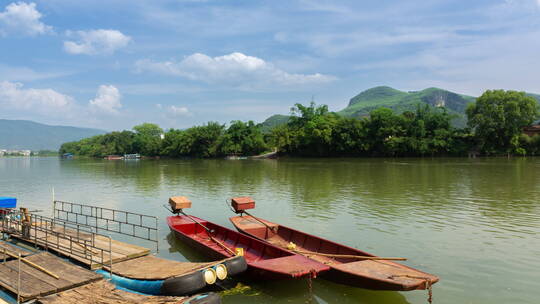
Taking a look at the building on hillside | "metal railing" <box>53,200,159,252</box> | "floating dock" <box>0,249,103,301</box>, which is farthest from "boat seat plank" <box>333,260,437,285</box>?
the building on hillside

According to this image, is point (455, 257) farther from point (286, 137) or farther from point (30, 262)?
point (286, 137)

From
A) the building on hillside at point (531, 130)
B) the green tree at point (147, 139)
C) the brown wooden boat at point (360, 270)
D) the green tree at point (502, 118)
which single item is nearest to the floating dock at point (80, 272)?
the brown wooden boat at point (360, 270)

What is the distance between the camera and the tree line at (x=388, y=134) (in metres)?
77.1

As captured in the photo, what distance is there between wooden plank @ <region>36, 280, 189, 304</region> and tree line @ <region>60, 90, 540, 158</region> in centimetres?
8128

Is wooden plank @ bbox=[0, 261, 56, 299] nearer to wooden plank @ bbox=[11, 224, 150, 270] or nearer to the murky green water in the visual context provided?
wooden plank @ bbox=[11, 224, 150, 270]

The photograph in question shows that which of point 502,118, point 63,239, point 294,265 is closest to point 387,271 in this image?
point 294,265

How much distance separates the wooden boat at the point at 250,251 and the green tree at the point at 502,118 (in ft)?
258

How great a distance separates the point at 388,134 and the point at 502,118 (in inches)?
910

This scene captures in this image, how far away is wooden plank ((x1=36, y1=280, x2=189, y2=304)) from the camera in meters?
8.80

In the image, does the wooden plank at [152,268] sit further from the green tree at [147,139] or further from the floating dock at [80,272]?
the green tree at [147,139]

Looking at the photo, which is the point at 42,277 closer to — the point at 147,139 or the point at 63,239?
the point at 63,239

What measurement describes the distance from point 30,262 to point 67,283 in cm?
238

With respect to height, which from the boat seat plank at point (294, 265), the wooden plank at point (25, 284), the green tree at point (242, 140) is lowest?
the wooden plank at point (25, 284)

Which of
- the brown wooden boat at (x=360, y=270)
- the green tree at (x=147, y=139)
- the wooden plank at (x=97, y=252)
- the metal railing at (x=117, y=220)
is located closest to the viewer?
the brown wooden boat at (x=360, y=270)
